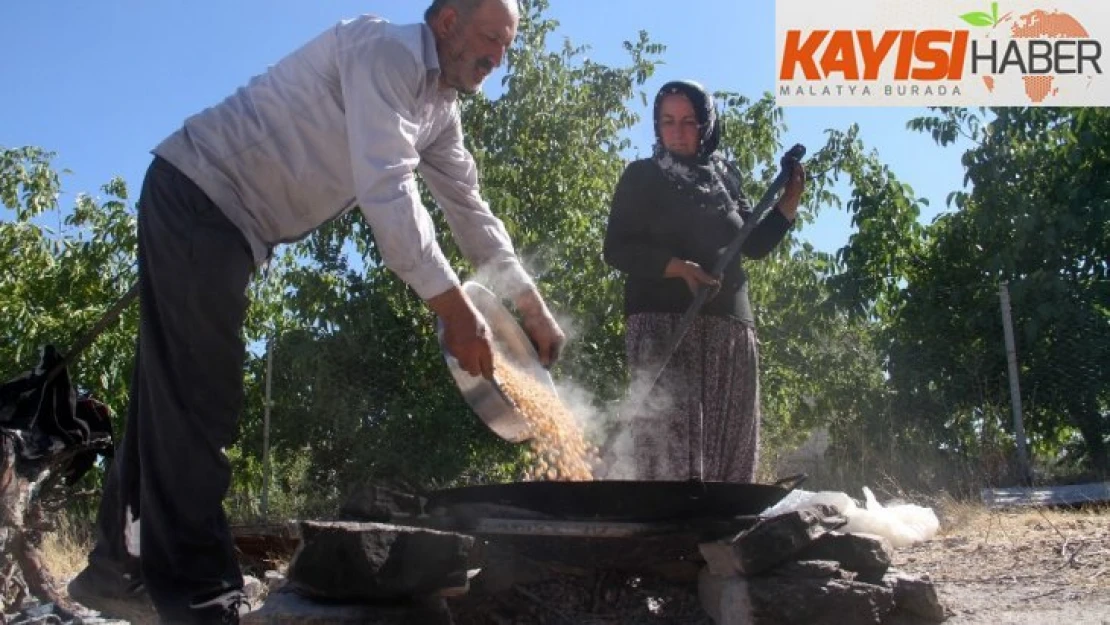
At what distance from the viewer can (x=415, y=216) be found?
2.12 m

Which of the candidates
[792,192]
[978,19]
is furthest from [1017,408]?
[792,192]

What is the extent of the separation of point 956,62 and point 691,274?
550 centimetres

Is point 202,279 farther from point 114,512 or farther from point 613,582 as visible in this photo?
point 613,582

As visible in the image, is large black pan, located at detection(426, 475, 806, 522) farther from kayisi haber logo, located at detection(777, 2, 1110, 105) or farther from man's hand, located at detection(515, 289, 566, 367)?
kayisi haber logo, located at detection(777, 2, 1110, 105)

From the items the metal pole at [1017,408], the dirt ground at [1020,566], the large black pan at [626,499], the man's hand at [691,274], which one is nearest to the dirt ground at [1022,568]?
the dirt ground at [1020,566]

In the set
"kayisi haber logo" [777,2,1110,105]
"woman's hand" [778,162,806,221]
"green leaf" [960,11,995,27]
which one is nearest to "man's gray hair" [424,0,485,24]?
"woman's hand" [778,162,806,221]

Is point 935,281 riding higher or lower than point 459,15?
higher

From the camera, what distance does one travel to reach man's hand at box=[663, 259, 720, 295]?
3.55 meters

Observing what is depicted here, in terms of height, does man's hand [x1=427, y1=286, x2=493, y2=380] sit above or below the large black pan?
above

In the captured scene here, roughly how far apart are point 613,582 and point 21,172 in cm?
1041

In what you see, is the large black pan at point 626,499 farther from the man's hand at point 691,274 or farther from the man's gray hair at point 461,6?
the man's gray hair at point 461,6

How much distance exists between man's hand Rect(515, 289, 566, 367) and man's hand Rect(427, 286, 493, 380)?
605 mm

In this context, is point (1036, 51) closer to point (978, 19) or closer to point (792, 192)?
point (978, 19)

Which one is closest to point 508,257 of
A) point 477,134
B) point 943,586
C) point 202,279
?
point 202,279
